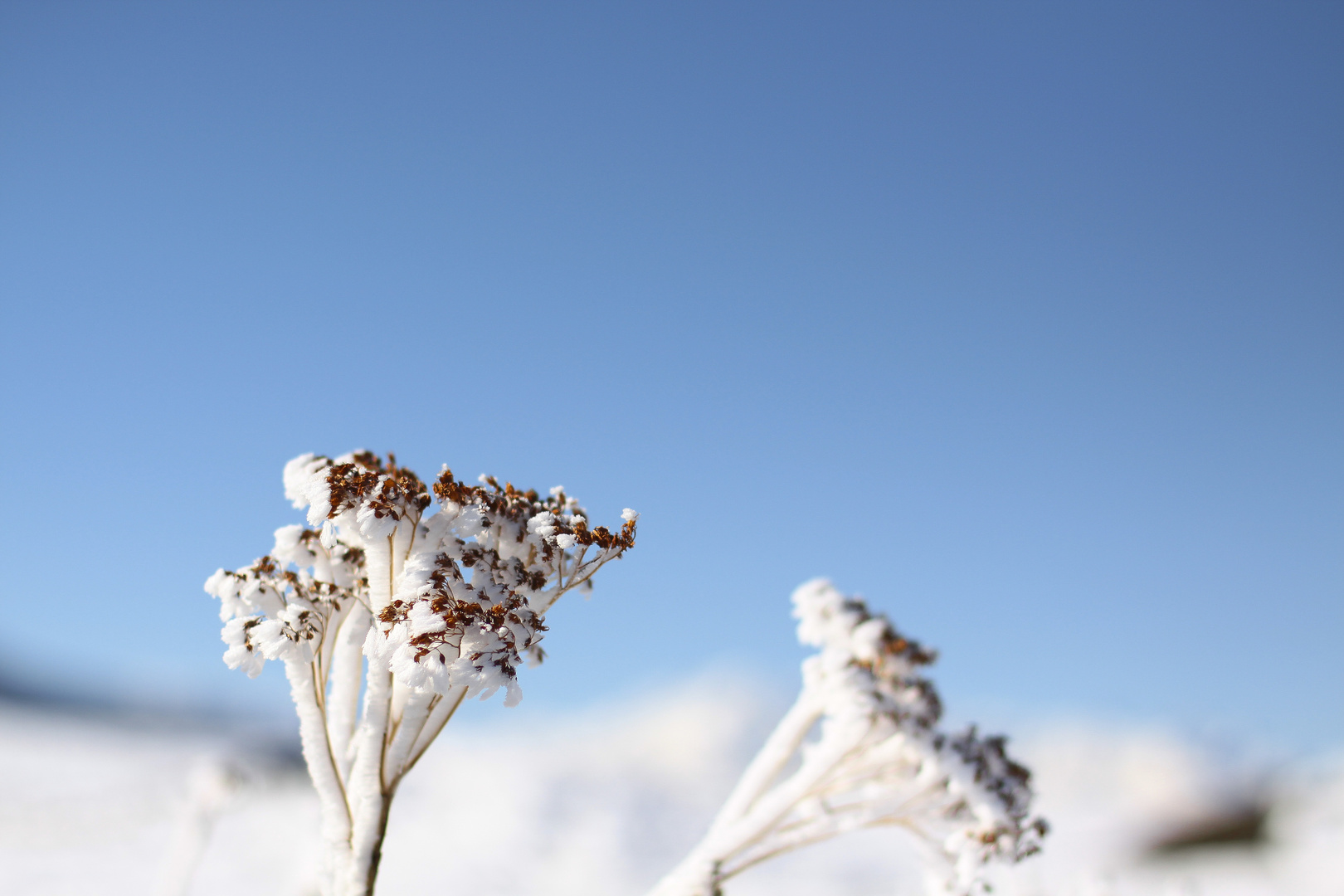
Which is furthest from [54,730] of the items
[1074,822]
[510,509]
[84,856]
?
[510,509]

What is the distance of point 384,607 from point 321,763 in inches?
46.4

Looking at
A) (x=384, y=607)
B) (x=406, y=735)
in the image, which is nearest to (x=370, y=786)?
(x=406, y=735)

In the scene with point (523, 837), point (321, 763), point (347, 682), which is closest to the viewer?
point (321, 763)

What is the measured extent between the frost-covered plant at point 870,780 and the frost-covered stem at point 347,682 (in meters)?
2.54

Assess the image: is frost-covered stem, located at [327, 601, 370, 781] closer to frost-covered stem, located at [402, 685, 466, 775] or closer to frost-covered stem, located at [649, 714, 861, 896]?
frost-covered stem, located at [402, 685, 466, 775]

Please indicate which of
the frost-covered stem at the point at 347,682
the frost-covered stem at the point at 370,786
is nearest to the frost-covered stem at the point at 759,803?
the frost-covered stem at the point at 370,786

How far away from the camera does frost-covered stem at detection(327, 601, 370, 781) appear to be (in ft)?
15.0

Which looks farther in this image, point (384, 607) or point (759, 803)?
point (759, 803)

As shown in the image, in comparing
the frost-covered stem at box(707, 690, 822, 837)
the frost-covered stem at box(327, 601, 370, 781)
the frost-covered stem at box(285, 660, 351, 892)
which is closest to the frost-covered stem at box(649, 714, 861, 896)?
the frost-covered stem at box(707, 690, 822, 837)

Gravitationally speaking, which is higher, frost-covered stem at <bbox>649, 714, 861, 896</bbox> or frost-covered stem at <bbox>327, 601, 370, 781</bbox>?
frost-covered stem at <bbox>327, 601, 370, 781</bbox>

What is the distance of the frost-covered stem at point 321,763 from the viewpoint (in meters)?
4.30

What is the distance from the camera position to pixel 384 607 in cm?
394

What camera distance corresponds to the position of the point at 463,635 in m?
3.77

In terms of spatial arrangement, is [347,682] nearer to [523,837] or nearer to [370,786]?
[370,786]
